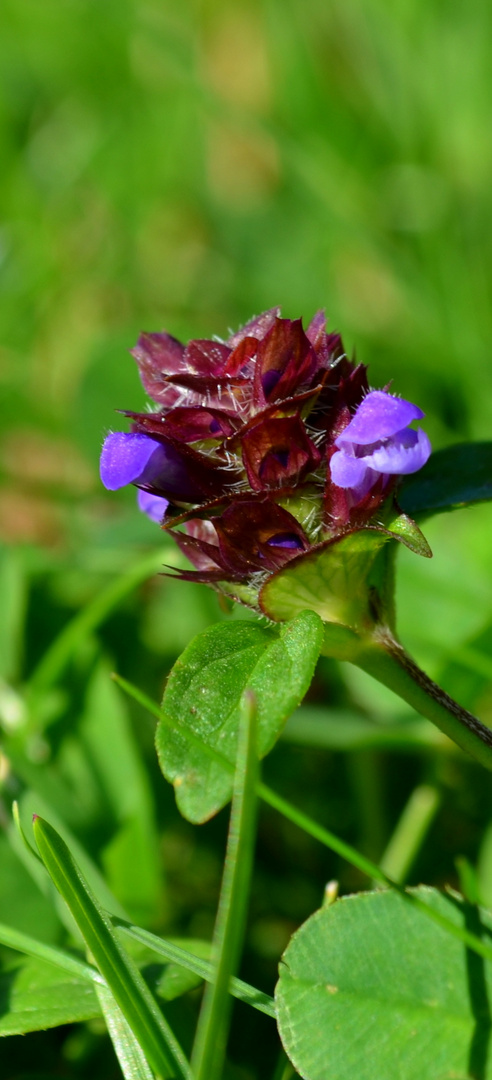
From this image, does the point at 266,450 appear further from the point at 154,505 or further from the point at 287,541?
the point at 154,505

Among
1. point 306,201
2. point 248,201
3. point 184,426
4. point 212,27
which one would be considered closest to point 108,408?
point 306,201

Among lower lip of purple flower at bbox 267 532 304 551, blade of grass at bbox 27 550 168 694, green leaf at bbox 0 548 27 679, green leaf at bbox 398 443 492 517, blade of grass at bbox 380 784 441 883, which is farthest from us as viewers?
green leaf at bbox 0 548 27 679

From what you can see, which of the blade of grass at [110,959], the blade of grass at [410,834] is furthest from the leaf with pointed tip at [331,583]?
the blade of grass at [410,834]

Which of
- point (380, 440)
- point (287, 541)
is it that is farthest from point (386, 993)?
point (380, 440)

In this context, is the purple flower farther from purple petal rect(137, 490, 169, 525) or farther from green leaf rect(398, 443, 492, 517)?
purple petal rect(137, 490, 169, 525)

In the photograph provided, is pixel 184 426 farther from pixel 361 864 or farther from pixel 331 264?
pixel 331 264

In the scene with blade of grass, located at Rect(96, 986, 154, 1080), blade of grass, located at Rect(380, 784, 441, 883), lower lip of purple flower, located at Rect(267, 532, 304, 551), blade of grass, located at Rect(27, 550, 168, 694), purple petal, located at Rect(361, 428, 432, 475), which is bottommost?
blade of grass, located at Rect(380, 784, 441, 883)

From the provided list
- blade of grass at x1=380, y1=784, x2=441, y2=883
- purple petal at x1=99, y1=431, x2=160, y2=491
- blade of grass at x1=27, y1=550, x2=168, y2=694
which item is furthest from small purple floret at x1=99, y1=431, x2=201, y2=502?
blade of grass at x1=380, y1=784, x2=441, y2=883
